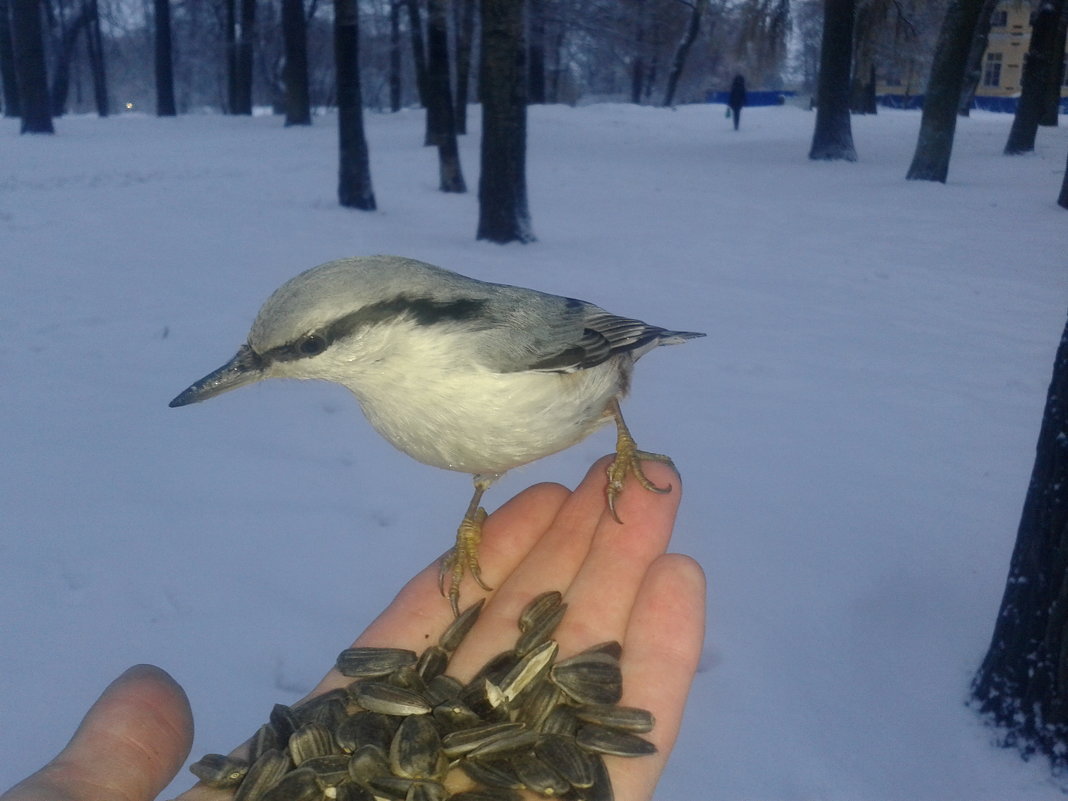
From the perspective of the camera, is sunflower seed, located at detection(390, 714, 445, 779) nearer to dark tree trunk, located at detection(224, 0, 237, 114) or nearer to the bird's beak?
the bird's beak

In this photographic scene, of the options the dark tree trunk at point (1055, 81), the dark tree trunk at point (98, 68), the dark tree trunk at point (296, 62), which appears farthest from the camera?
the dark tree trunk at point (98, 68)

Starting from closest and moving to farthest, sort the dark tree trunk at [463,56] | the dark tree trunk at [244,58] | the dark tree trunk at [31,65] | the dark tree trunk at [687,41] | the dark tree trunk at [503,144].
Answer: the dark tree trunk at [503,144] → the dark tree trunk at [463,56] → the dark tree trunk at [31,65] → the dark tree trunk at [687,41] → the dark tree trunk at [244,58]

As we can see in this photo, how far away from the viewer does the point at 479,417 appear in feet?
6.35

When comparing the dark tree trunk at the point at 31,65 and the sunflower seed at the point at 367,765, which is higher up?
the dark tree trunk at the point at 31,65

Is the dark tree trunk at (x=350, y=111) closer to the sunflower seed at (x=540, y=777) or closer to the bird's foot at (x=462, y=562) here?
the bird's foot at (x=462, y=562)

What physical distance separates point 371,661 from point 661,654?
70 centimetres

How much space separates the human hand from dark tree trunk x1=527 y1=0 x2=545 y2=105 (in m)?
9.83

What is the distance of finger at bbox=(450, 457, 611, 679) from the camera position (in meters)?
2.29

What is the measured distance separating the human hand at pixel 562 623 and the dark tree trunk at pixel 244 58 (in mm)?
28393

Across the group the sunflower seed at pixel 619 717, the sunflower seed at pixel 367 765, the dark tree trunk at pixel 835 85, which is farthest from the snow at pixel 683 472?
the dark tree trunk at pixel 835 85

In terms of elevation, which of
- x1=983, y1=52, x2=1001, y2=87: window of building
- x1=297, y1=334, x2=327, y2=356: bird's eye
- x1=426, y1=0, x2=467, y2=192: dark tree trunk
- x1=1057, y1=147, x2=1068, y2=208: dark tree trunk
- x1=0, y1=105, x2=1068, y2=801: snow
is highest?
x1=983, y1=52, x2=1001, y2=87: window of building

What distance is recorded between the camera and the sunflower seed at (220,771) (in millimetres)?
1920

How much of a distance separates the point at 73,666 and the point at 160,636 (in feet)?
0.86

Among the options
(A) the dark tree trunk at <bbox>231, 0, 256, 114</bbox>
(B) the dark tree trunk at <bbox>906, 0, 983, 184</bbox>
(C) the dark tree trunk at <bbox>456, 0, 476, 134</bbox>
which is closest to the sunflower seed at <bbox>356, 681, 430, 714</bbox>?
(B) the dark tree trunk at <bbox>906, 0, 983, 184</bbox>
